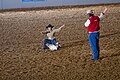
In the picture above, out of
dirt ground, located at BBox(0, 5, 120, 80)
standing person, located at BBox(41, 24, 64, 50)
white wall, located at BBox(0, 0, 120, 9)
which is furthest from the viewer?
white wall, located at BBox(0, 0, 120, 9)

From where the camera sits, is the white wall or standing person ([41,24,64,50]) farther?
the white wall

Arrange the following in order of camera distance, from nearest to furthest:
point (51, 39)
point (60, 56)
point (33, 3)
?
point (60, 56) → point (51, 39) → point (33, 3)

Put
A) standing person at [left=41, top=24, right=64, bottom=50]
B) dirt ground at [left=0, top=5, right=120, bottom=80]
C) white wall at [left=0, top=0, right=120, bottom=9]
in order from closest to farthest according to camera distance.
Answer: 1. dirt ground at [left=0, top=5, right=120, bottom=80]
2. standing person at [left=41, top=24, right=64, bottom=50]
3. white wall at [left=0, top=0, right=120, bottom=9]

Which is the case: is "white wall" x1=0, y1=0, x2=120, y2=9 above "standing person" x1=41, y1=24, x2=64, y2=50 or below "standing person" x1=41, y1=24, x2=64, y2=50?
below

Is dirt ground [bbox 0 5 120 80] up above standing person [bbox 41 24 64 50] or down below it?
below

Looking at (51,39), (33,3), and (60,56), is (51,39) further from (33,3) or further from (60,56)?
(33,3)

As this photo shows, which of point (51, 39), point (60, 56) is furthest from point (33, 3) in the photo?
point (60, 56)

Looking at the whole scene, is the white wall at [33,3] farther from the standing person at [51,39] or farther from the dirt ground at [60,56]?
the standing person at [51,39]

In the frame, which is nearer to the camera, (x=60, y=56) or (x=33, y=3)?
(x=60, y=56)

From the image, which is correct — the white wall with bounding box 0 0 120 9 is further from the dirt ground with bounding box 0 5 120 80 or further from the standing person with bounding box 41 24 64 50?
the standing person with bounding box 41 24 64 50

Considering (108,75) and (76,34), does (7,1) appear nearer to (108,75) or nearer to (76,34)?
(76,34)

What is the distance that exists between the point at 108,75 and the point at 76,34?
219 inches

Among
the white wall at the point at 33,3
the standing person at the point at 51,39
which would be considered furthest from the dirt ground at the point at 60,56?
the white wall at the point at 33,3

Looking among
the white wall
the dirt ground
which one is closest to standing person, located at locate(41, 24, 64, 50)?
the dirt ground
